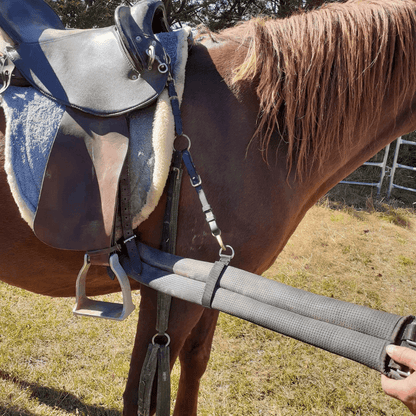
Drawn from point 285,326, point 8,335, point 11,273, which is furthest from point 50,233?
point 8,335

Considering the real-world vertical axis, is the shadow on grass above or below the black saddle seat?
below

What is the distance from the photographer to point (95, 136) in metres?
0.93

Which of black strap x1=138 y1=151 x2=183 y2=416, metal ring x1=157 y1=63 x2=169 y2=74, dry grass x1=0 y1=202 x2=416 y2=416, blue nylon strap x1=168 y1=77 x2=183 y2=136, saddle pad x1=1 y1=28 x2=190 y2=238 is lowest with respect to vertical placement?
dry grass x1=0 y1=202 x2=416 y2=416

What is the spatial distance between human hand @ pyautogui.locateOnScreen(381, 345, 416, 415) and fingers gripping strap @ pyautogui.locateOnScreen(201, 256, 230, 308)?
40 centimetres

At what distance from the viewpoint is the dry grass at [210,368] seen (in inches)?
73.9

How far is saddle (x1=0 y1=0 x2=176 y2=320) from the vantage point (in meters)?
0.92

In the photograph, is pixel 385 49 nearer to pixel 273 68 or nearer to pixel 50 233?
pixel 273 68

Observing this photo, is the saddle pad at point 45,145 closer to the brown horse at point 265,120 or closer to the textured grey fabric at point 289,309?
the brown horse at point 265,120

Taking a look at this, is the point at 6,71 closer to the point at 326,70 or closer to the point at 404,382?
the point at 326,70

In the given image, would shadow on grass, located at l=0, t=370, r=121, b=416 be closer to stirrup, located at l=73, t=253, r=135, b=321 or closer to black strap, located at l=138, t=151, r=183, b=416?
black strap, located at l=138, t=151, r=183, b=416

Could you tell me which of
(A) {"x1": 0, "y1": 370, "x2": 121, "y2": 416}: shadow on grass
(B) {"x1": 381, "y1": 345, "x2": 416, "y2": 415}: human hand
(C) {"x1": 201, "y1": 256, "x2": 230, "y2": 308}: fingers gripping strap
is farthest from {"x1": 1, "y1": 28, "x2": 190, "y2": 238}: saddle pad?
(A) {"x1": 0, "y1": 370, "x2": 121, "y2": 416}: shadow on grass

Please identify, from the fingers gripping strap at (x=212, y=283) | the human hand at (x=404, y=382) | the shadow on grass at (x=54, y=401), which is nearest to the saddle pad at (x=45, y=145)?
the fingers gripping strap at (x=212, y=283)

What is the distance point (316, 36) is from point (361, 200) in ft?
16.7

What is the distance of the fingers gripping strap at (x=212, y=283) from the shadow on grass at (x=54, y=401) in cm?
145
